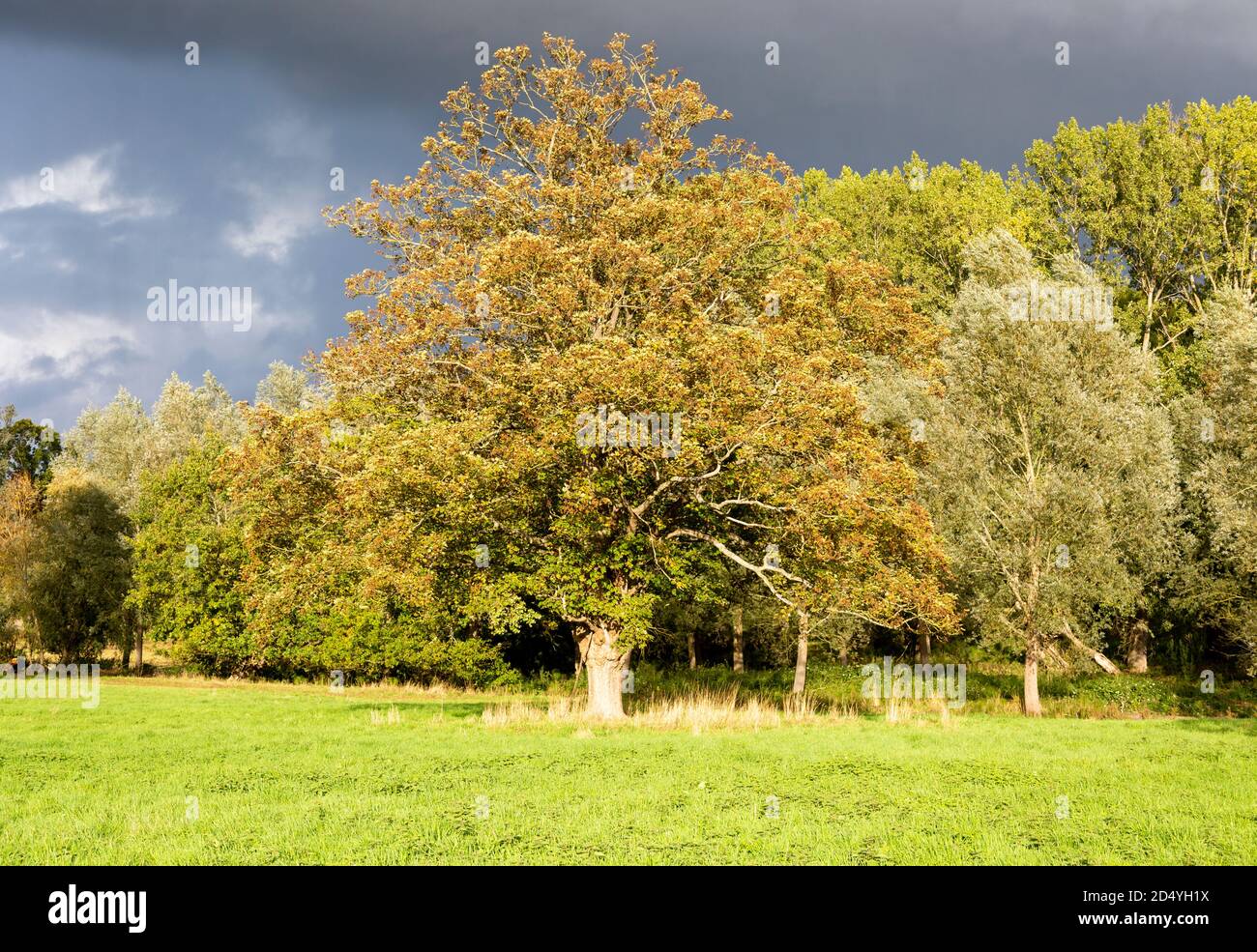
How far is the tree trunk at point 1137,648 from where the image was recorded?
47.0m

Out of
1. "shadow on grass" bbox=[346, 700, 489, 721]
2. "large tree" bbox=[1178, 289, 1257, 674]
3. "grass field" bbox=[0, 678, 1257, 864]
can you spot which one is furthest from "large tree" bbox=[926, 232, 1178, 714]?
"shadow on grass" bbox=[346, 700, 489, 721]

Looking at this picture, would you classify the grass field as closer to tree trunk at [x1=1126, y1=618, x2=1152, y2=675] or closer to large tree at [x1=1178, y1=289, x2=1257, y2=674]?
large tree at [x1=1178, y1=289, x2=1257, y2=674]

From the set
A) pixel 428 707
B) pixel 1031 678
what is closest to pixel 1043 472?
pixel 1031 678

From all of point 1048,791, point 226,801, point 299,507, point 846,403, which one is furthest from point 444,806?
point 299,507

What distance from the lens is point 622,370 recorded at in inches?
936

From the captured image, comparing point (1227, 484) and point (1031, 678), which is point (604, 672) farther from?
point (1227, 484)

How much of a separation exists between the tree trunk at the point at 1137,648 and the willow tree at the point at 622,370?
74.7ft

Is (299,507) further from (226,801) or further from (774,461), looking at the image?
(226,801)

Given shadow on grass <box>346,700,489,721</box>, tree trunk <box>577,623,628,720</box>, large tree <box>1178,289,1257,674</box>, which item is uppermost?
large tree <box>1178,289,1257,674</box>

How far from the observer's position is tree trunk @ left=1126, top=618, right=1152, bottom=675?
1850 inches

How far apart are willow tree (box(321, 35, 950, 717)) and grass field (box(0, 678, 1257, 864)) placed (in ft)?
16.0

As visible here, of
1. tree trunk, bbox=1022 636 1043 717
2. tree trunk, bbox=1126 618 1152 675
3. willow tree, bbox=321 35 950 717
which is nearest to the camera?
willow tree, bbox=321 35 950 717
